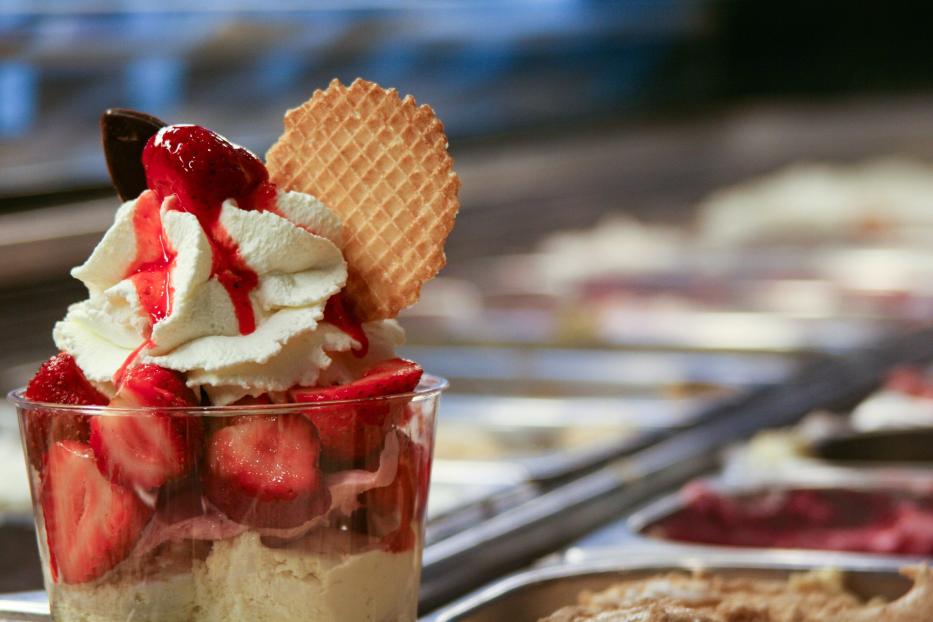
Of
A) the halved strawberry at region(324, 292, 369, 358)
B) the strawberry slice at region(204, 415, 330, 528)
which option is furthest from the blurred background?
the strawberry slice at region(204, 415, 330, 528)

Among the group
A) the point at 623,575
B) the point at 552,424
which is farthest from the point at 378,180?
the point at 552,424

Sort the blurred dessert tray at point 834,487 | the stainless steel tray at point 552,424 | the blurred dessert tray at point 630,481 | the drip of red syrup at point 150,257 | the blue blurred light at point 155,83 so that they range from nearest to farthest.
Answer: the drip of red syrup at point 150,257
the blurred dessert tray at point 630,481
the blurred dessert tray at point 834,487
the stainless steel tray at point 552,424
the blue blurred light at point 155,83

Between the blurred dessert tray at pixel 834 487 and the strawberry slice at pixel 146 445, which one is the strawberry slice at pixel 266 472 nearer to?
the strawberry slice at pixel 146 445

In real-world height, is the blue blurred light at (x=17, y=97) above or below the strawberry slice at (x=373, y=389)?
above

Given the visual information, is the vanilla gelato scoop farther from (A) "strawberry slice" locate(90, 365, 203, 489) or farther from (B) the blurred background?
(B) the blurred background

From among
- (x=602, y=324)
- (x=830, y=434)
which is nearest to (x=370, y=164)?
(x=830, y=434)

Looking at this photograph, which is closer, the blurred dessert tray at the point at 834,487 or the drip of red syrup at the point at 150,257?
the drip of red syrup at the point at 150,257

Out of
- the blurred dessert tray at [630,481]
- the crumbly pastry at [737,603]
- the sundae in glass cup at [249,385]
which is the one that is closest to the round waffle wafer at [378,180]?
the sundae in glass cup at [249,385]

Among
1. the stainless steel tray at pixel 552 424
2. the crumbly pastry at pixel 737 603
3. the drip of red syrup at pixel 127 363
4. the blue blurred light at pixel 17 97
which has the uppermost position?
the blue blurred light at pixel 17 97

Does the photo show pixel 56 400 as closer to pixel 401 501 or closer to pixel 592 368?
pixel 401 501
